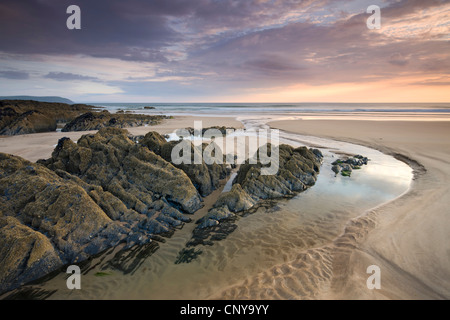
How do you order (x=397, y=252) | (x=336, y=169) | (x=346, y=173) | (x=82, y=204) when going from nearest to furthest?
1. (x=397, y=252)
2. (x=82, y=204)
3. (x=346, y=173)
4. (x=336, y=169)

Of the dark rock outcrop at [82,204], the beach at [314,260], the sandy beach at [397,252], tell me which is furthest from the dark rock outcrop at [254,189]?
the sandy beach at [397,252]

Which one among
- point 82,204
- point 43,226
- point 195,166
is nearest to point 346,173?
point 195,166

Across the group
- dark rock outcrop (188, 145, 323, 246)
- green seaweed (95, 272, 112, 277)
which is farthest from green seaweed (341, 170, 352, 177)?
green seaweed (95, 272, 112, 277)

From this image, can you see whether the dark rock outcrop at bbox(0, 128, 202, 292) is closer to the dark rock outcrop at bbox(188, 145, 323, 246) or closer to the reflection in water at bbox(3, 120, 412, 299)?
the reflection in water at bbox(3, 120, 412, 299)

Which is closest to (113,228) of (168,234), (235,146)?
(168,234)

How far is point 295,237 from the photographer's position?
23.1 feet

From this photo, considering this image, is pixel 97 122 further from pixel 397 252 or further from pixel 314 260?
pixel 397 252

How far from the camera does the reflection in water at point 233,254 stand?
196 inches

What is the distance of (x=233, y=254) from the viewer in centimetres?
621

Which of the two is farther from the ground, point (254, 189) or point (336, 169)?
point (336, 169)

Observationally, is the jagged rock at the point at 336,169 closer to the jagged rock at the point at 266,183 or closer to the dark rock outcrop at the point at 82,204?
the jagged rock at the point at 266,183

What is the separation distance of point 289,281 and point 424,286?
2943 mm

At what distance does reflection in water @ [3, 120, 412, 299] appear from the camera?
16.4 ft

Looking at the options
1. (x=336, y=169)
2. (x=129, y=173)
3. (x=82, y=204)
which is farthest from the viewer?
(x=336, y=169)
